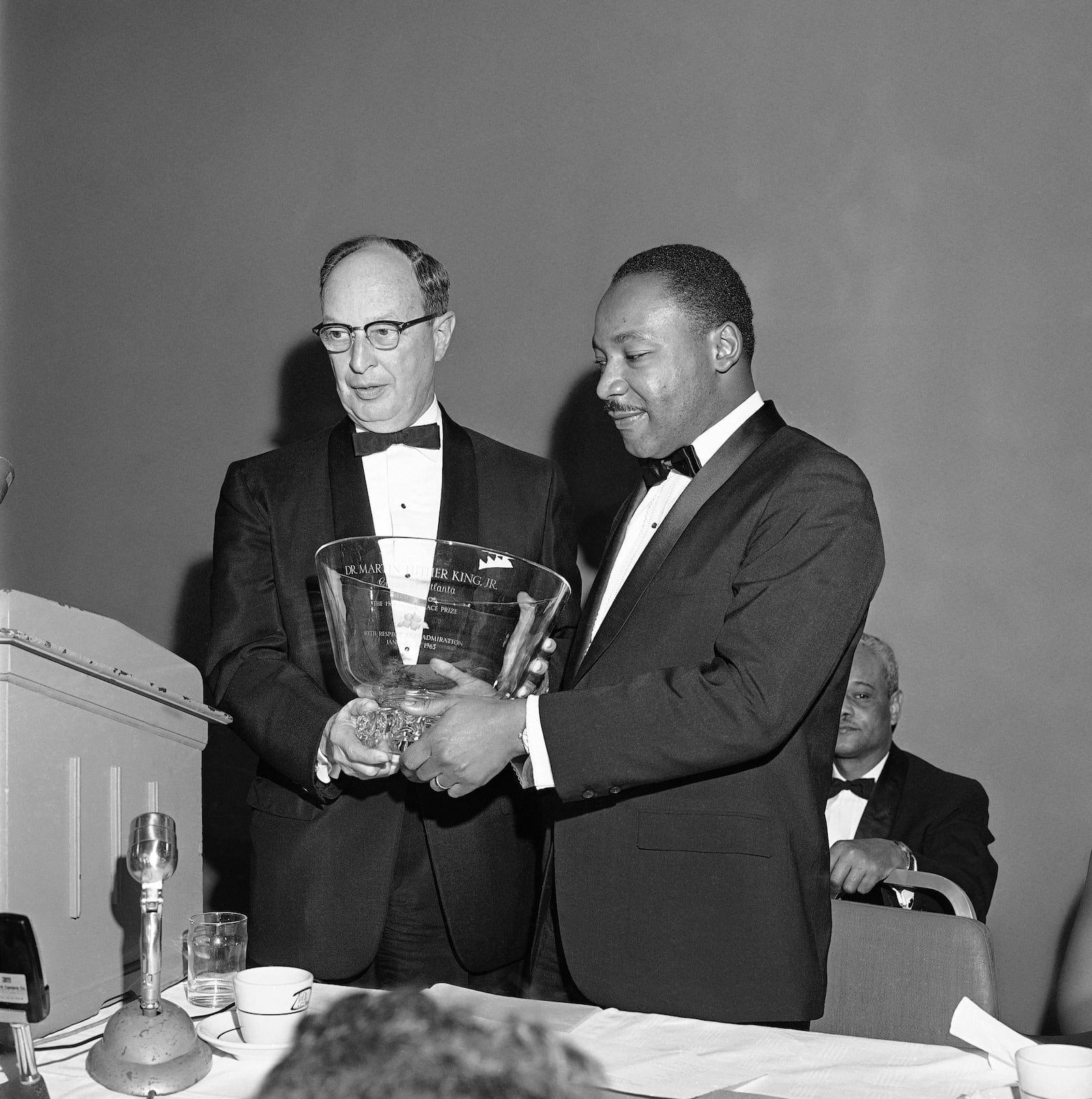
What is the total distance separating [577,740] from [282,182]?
2502 millimetres

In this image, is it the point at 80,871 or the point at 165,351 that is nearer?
the point at 80,871

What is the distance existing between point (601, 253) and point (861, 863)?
1.71 meters

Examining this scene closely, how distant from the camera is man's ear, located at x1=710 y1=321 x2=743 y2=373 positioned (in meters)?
2.13

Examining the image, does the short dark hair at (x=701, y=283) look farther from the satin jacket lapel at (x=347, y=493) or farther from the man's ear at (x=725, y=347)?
the satin jacket lapel at (x=347, y=493)

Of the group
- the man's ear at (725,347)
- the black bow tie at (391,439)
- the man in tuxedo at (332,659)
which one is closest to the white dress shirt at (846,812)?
the man in tuxedo at (332,659)

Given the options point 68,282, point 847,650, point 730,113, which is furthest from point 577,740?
point 68,282

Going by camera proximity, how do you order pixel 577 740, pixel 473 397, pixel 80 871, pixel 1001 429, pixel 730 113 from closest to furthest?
pixel 80 871
pixel 577 740
pixel 1001 429
pixel 730 113
pixel 473 397

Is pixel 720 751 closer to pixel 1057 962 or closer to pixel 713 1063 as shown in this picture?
pixel 713 1063

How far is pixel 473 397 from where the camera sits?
3.54 m

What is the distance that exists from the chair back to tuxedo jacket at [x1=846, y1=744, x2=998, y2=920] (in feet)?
2.77

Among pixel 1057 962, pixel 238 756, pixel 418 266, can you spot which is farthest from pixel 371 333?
pixel 1057 962

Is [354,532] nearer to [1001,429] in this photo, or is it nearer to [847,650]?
[847,650]

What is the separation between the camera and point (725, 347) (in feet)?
7.02

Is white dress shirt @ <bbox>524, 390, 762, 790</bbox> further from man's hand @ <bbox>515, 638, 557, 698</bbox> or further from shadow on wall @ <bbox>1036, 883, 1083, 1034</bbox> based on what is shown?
shadow on wall @ <bbox>1036, 883, 1083, 1034</bbox>
